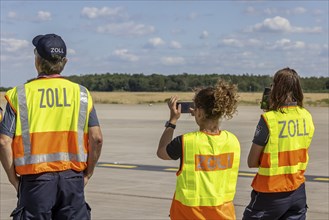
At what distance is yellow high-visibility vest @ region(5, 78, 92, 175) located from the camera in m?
5.11

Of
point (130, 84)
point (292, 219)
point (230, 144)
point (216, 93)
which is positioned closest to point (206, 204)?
point (230, 144)

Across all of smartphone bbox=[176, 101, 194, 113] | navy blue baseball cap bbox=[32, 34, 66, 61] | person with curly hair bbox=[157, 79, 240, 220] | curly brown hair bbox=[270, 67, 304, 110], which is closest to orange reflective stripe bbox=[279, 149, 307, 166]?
curly brown hair bbox=[270, 67, 304, 110]

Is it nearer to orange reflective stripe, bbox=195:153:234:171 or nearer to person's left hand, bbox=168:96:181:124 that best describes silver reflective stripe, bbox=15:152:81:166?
person's left hand, bbox=168:96:181:124

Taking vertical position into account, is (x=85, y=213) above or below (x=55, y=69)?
below

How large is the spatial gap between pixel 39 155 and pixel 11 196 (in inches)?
267

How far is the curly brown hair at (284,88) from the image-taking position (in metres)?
5.81

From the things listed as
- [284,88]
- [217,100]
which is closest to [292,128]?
[284,88]

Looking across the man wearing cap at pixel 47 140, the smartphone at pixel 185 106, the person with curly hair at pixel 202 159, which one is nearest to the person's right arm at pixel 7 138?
the man wearing cap at pixel 47 140

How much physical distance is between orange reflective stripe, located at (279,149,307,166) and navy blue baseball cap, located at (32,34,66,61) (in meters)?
1.95

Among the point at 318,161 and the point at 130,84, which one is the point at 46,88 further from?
the point at 130,84

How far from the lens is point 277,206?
19.1 ft

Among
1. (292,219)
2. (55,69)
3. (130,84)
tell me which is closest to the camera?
(55,69)

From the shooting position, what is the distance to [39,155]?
5102 millimetres

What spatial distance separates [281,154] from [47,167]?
1920 millimetres
